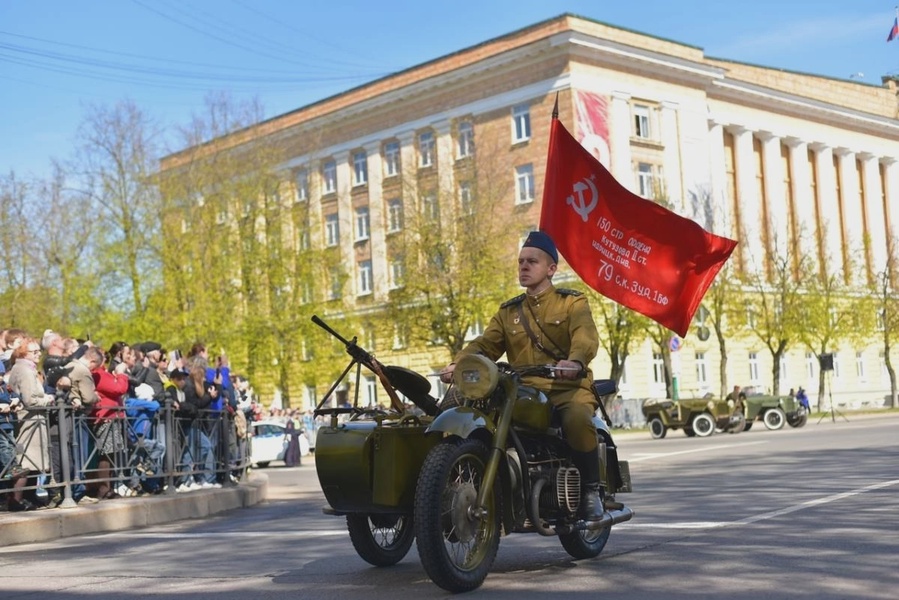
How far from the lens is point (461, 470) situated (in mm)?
7641

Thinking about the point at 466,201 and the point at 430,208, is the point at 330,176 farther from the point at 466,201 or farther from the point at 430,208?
the point at 466,201

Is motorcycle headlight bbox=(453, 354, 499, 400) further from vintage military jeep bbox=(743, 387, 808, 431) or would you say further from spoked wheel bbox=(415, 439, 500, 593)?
vintage military jeep bbox=(743, 387, 808, 431)

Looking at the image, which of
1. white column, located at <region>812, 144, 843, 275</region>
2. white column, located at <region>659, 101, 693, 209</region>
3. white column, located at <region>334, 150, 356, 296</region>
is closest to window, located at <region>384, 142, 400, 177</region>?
white column, located at <region>334, 150, 356, 296</region>

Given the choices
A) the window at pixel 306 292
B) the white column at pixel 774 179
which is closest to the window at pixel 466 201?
the window at pixel 306 292

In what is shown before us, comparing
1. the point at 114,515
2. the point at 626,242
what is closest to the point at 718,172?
the point at 114,515

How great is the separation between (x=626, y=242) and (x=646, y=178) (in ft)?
171

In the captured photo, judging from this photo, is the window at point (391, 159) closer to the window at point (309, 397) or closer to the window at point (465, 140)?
the window at point (465, 140)

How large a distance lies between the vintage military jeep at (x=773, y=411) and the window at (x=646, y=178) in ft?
70.0

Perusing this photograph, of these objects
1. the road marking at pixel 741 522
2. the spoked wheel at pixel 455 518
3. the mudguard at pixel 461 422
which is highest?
the mudguard at pixel 461 422

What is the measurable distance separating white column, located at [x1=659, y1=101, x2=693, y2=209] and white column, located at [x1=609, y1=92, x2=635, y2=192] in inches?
104

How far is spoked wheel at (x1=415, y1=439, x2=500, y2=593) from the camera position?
23.8 feet

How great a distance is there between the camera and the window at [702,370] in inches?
2579

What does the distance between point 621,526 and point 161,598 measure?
454cm

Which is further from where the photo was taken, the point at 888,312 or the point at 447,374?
the point at 888,312
